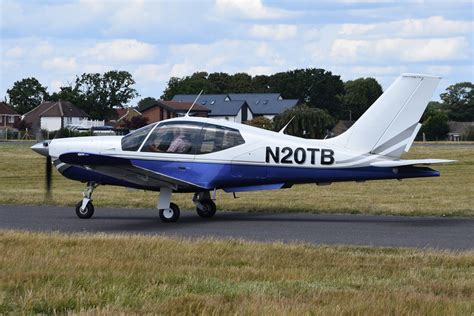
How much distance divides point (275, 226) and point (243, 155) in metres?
1.65

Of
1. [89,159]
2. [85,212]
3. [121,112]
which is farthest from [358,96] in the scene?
[89,159]

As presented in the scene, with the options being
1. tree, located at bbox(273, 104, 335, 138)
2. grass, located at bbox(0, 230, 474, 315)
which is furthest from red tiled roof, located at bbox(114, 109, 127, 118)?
grass, located at bbox(0, 230, 474, 315)

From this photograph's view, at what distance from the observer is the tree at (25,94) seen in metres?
130

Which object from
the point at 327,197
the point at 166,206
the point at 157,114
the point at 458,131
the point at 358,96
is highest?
the point at 358,96

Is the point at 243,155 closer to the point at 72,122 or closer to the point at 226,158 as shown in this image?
the point at 226,158

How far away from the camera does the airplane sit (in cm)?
1677

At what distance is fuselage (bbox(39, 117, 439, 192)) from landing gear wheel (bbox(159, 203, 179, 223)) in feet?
→ 1.54

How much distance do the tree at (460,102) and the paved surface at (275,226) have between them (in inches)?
5007

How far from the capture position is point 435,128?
360 ft

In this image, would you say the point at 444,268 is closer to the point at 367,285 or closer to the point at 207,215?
the point at 367,285

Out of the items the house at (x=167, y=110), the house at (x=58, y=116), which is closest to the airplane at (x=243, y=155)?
the house at (x=167, y=110)

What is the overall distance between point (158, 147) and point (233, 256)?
632cm

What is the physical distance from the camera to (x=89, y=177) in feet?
58.1

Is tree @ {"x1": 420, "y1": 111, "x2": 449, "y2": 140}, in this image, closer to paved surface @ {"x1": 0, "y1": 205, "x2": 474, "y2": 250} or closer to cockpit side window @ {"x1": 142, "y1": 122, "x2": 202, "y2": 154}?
paved surface @ {"x1": 0, "y1": 205, "x2": 474, "y2": 250}
